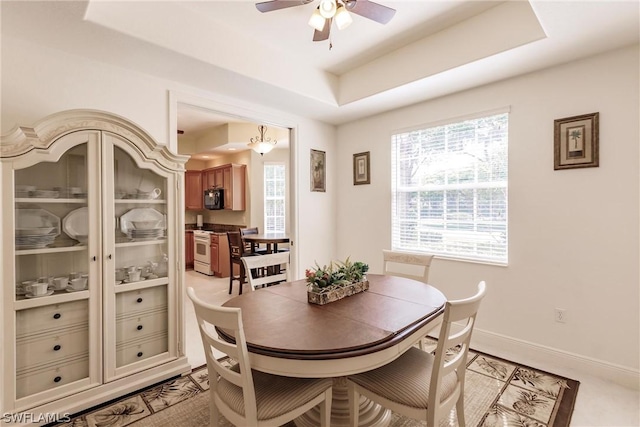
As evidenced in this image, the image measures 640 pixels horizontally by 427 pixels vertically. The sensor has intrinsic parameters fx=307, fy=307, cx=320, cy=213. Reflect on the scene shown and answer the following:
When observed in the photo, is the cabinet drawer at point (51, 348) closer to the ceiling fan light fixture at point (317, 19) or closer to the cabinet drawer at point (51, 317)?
the cabinet drawer at point (51, 317)

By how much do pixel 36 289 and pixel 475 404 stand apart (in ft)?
9.54

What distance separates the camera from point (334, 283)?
1945 mm

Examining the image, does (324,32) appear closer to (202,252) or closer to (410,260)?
(410,260)

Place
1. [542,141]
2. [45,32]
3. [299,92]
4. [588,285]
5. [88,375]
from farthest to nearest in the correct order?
[299,92], [542,141], [588,285], [88,375], [45,32]

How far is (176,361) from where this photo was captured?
7.99 ft

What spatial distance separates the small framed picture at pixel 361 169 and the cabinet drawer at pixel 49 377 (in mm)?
3166

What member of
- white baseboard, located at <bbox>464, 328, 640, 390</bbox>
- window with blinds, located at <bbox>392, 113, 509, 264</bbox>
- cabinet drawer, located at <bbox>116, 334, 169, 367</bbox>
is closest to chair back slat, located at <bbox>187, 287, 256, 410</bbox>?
cabinet drawer, located at <bbox>116, 334, 169, 367</bbox>

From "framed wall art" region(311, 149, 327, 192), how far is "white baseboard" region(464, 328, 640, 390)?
7.82 ft

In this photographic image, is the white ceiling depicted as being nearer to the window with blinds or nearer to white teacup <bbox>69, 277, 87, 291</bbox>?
the window with blinds

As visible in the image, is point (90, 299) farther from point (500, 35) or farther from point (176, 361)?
point (500, 35)

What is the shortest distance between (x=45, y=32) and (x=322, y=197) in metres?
2.93

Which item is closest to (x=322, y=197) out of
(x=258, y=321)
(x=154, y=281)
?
(x=154, y=281)

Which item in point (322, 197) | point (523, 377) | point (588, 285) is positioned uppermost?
point (322, 197)

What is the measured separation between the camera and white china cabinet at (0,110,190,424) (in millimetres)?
1830
